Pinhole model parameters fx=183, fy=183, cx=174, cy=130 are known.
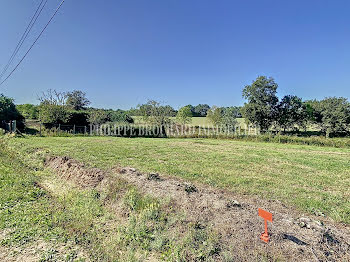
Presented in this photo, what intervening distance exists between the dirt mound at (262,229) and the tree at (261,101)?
82.2ft

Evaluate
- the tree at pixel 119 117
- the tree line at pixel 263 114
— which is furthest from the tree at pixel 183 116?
the tree at pixel 119 117

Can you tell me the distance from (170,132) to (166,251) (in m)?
23.1

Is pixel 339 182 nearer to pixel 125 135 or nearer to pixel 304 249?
pixel 304 249

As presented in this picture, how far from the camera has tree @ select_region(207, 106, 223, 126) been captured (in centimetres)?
2969

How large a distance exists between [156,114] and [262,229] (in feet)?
79.2

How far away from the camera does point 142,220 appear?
107 inches

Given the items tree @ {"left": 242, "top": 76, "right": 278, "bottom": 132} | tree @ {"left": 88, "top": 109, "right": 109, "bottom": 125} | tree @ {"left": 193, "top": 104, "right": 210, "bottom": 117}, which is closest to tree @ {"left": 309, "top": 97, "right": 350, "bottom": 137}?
tree @ {"left": 242, "top": 76, "right": 278, "bottom": 132}

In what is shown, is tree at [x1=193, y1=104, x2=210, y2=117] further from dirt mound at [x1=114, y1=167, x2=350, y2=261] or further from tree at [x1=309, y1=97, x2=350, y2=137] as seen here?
dirt mound at [x1=114, y1=167, x2=350, y2=261]

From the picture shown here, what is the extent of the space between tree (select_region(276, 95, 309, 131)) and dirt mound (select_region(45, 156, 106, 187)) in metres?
29.1

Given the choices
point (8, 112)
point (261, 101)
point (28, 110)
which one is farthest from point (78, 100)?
point (261, 101)

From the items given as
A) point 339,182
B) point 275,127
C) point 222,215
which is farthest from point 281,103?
point 222,215

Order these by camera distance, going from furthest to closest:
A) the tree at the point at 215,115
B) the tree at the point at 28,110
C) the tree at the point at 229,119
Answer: the tree at the point at 28,110 < the tree at the point at 215,115 < the tree at the point at 229,119

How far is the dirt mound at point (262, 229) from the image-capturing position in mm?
1997

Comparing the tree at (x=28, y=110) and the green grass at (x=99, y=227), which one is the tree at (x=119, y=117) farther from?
the green grass at (x=99, y=227)
